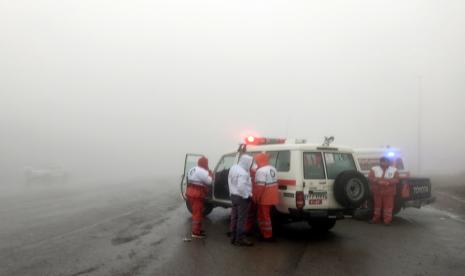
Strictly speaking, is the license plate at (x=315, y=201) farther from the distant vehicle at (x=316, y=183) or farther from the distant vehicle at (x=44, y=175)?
the distant vehicle at (x=44, y=175)

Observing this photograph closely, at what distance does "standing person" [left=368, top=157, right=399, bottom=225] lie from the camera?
36.7ft

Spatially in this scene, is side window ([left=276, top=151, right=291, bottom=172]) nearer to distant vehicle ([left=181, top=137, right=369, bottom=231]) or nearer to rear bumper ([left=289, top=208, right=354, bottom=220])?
distant vehicle ([left=181, top=137, right=369, bottom=231])

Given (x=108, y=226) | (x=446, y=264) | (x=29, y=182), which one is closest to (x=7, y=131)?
(x=29, y=182)

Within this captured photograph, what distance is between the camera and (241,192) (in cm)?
820

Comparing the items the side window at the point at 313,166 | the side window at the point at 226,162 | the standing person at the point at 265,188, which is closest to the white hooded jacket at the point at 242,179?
the standing person at the point at 265,188

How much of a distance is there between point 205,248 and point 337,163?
3175 mm

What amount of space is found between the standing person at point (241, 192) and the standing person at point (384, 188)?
4382 millimetres

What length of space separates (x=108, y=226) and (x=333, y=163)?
511cm

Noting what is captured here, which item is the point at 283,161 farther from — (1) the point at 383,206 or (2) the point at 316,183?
(1) the point at 383,206

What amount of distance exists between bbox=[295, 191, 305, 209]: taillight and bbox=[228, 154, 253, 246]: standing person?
0.87m

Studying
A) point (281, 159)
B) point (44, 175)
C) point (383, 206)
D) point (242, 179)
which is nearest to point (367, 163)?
point (383, 206)

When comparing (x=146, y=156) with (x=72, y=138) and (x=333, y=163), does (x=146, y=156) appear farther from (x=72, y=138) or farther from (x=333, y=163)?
(x=333, y=163)

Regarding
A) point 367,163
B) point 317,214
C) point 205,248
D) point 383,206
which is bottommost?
point 205,248

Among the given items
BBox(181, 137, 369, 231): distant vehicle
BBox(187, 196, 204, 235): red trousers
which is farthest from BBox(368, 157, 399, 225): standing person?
BBox(187, 196, 204, 235): red trousers
